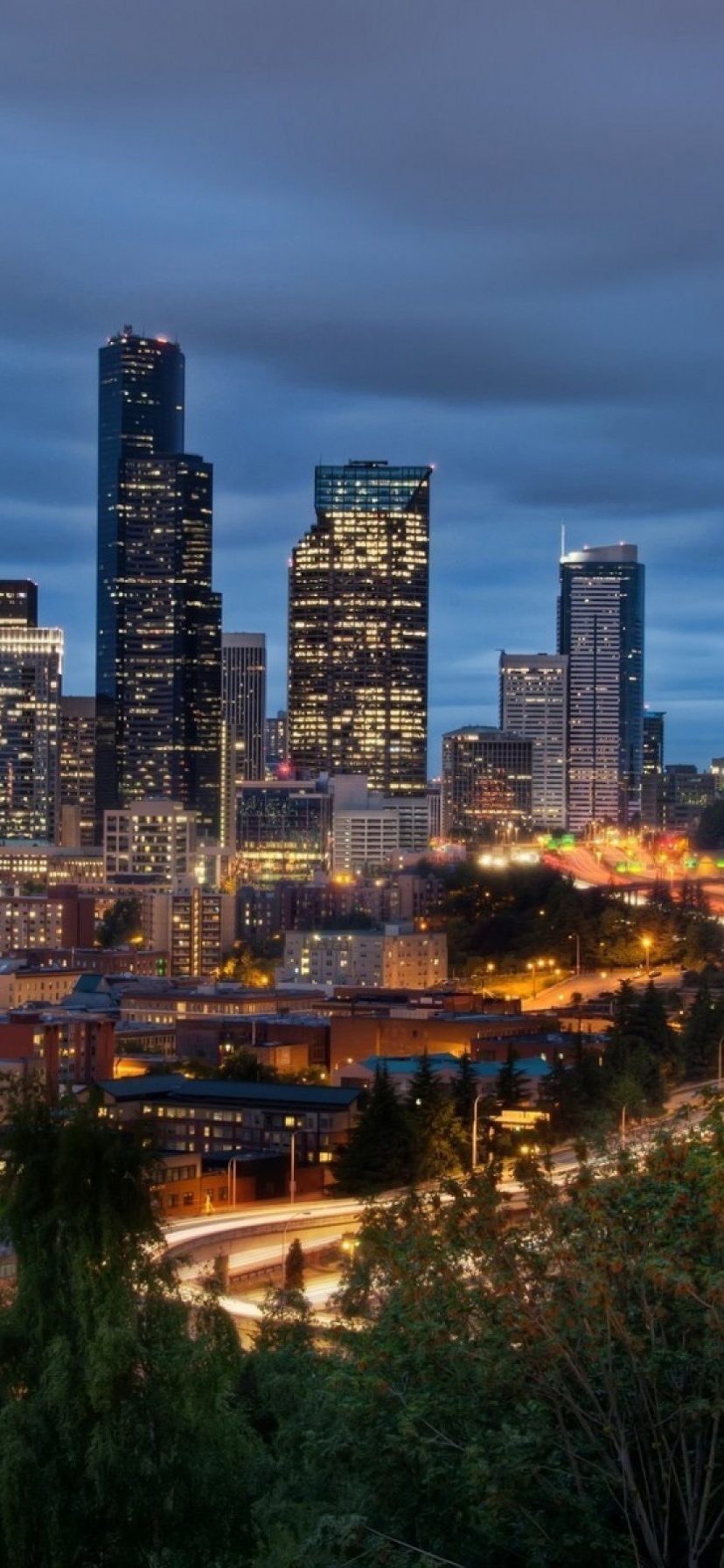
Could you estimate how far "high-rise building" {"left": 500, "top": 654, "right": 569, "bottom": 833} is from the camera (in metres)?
156

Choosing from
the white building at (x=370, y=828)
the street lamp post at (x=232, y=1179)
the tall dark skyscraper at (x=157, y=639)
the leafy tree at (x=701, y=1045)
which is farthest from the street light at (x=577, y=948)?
the tall dark skyscraper at (x=157, y=639)

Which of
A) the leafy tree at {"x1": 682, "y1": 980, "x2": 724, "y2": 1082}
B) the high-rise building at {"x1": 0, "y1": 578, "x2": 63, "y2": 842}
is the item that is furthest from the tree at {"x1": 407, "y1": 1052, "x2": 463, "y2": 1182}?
the high-rise building at {"x1": 0, "y1": 578, "x2": 63, "y2": 842}

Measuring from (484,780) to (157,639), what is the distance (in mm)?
23111

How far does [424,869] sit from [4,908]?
55.6ft

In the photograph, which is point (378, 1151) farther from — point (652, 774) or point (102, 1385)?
point (652, 774)

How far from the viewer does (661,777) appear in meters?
172

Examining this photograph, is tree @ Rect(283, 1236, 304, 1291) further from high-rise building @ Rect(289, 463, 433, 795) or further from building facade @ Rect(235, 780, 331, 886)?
high-rise building @ Rect(289, 463, 433, 795)

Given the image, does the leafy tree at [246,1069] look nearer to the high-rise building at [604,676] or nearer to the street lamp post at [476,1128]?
the street lamp post at [476,1128]

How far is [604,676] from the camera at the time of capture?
167 metres

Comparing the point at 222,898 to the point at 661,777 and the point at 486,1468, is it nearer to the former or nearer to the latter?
the point at 486,1468

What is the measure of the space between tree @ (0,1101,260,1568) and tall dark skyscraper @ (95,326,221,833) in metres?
111

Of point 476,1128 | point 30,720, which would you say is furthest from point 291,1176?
point 30,720

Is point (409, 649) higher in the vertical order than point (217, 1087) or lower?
higher

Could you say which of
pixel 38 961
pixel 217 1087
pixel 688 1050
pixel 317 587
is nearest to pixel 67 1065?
pixel 217 1087
